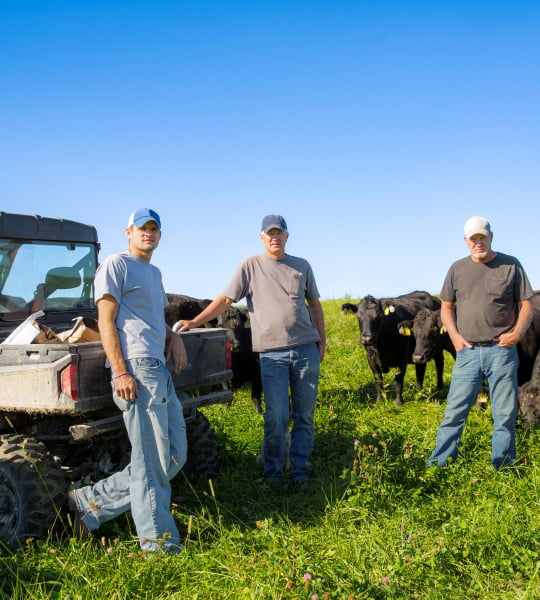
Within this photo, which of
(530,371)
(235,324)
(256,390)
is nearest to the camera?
(530,371)

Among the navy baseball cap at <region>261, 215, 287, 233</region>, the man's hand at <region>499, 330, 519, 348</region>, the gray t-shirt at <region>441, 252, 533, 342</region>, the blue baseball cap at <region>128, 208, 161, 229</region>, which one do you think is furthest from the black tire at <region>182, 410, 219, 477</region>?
the man's hand at <region>499, 330, 519, 348</region>

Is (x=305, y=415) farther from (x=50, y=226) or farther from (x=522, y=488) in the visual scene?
(x=50, y=226)

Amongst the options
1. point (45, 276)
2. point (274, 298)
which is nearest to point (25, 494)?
point (274, 298)

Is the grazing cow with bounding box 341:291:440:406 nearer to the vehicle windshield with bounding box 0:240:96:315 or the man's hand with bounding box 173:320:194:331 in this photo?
the vehicle windshield with bounding box 0:240:96:315

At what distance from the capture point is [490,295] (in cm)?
608

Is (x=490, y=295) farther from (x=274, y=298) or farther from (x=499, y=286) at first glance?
(x=274, y=298)

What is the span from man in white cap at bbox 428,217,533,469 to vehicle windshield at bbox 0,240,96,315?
393 cm

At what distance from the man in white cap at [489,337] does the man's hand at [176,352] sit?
2.67 metres

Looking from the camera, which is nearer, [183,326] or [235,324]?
[183,326]

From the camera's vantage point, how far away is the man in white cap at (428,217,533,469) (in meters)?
6.03

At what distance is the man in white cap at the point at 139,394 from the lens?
14.0 ft

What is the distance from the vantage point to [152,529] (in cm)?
432

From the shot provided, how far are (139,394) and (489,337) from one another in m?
3.42

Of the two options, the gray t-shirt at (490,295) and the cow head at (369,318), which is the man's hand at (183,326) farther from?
the cow head at (369,318)
